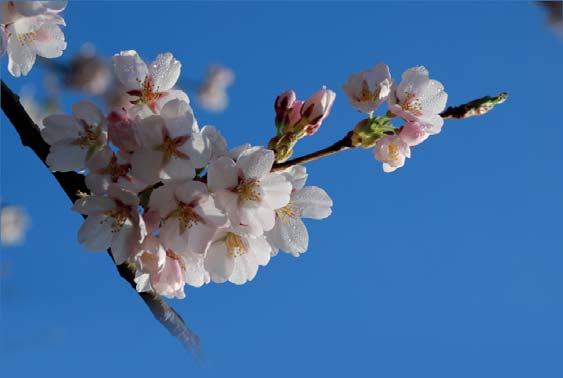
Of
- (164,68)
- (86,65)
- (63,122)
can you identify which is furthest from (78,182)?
(86,65)

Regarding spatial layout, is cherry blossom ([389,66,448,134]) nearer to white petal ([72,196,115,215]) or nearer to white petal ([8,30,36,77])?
white petal ([72,196,115,215])

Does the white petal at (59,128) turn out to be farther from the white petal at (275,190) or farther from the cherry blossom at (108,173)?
the white petal at (275,190)

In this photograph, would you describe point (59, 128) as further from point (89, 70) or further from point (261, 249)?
point (89, 70)

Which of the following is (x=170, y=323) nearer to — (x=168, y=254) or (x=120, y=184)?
(x=168, y=254)

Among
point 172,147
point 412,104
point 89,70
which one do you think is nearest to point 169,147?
point 172,147

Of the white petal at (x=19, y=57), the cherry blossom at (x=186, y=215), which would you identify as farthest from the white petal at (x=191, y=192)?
the white petal at (x=19, y=57)

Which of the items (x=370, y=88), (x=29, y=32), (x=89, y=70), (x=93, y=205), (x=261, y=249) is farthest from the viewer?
(x=89, y=70)
